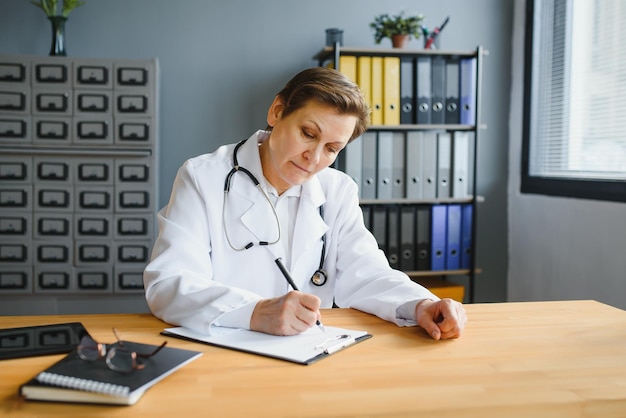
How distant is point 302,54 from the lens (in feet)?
11.1

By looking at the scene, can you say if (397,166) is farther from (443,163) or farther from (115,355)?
(115,355)

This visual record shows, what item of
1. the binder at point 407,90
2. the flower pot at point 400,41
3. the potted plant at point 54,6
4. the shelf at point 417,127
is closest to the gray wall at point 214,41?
the potted plant at point 54,6

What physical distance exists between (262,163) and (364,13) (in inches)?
81.9

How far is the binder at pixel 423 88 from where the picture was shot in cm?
306

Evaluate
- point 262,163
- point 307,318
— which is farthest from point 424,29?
point 307,318

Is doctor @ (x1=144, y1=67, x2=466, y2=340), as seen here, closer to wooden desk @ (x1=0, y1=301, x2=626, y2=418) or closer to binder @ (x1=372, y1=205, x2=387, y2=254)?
wooden desk @ (x1=0, y1=301, x2=626, y2=418)

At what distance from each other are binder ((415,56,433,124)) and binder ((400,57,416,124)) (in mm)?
23

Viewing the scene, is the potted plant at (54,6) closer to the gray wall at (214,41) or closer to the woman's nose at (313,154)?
the gray wall at (214,41)

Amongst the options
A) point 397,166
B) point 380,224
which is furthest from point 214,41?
Answer: point 380,224

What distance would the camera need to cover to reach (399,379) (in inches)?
36.4

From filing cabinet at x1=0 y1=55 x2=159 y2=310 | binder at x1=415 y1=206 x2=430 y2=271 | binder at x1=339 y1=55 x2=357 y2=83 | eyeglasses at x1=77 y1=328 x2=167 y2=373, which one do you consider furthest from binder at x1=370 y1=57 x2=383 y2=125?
eyeglasses at x1=77 y1=328 x2=167 y2=373

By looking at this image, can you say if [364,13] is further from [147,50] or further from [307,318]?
[307,318]

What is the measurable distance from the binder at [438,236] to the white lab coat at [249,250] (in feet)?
4.90

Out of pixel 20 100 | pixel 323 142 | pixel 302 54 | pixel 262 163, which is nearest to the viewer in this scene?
pixel 323 142
